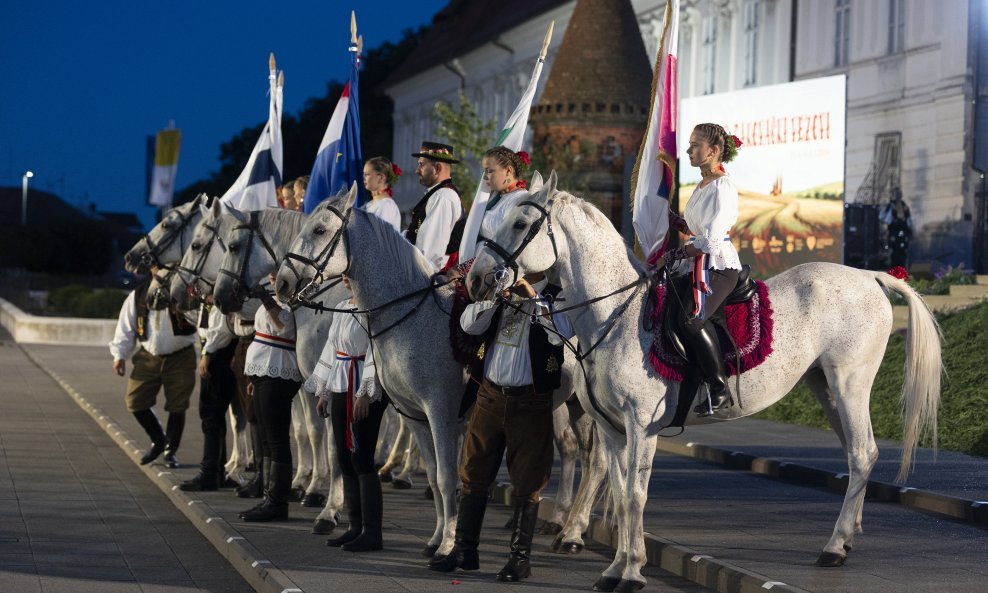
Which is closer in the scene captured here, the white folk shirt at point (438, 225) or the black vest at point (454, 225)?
the white folk shirt at point (438, 225)

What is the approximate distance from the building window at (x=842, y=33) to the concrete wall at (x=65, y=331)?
63.4 feet

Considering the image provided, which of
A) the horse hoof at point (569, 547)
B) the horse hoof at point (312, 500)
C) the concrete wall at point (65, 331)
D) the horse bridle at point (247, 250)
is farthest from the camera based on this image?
the concrete wall at point (65, 331)

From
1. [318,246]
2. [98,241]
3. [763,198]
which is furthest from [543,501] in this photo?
[98,241]

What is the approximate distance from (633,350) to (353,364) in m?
2.13

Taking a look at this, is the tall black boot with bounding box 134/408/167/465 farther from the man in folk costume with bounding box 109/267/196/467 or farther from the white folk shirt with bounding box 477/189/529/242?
the white folk shirt with bounding box 477/189/529/242

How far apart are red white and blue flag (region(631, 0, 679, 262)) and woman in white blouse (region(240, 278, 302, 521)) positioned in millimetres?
2890

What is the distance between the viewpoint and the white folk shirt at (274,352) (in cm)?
1116

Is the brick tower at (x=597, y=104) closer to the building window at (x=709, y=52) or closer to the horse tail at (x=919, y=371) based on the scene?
the building window at (x=709, y=52)

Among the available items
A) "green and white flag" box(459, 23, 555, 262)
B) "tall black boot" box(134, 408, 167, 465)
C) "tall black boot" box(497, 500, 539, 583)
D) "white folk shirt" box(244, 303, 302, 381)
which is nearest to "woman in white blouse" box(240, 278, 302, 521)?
"white folk shirt" box(244, 303, 302, 381)

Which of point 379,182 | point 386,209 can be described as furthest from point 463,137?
point 386,209

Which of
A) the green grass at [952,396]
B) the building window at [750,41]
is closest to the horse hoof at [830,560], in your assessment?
the green grass at [952,396]

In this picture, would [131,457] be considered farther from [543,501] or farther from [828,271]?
[828,271]

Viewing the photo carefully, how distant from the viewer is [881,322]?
32.1 ft

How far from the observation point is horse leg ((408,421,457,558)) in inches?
371
